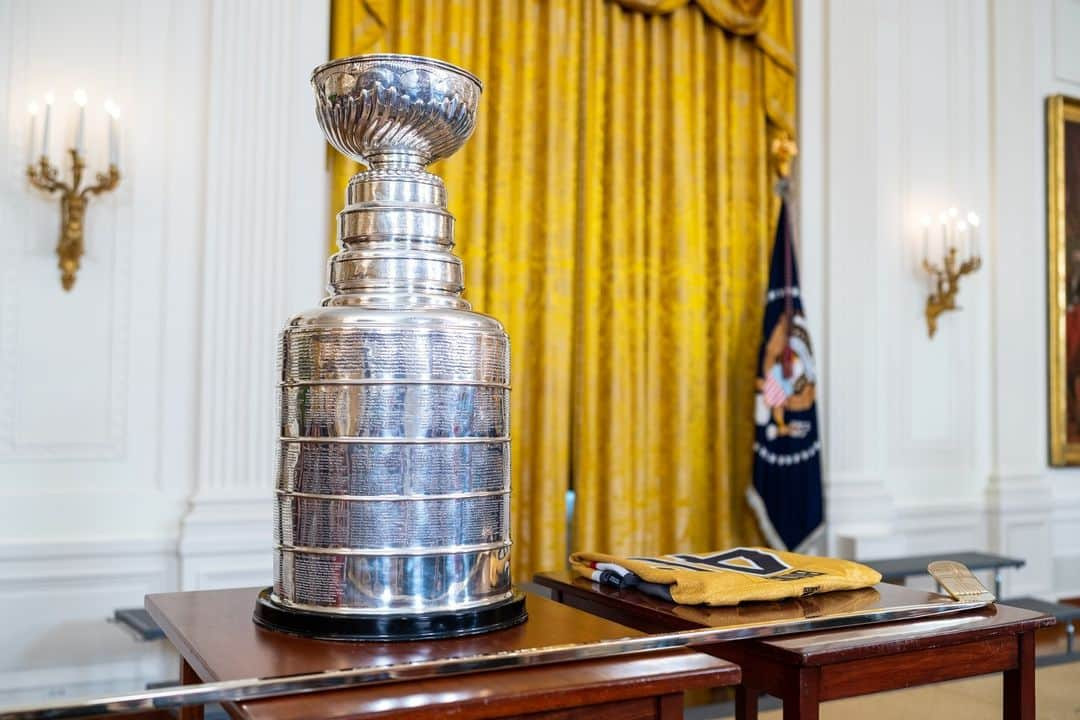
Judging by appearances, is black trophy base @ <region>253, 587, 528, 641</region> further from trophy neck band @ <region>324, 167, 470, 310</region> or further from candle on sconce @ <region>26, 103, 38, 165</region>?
candle on sconce @ <region>26, 103, 38, 165</region>

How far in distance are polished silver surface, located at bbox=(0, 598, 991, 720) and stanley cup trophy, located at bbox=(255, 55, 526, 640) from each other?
0.16 metres

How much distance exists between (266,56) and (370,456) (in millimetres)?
3762

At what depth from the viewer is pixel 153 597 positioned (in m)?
1.84

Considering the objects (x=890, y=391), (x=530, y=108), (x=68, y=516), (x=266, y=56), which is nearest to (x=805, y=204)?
(x=890, y=391)

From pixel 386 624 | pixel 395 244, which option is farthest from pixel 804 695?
pixel 395 244

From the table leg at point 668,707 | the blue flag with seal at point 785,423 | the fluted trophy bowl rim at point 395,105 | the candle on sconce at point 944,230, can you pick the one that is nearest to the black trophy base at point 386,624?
the table leg at point 668,707

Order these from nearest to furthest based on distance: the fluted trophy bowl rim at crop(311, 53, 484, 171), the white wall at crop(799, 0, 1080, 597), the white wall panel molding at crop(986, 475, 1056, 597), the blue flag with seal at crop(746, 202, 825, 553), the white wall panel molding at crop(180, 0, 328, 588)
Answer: the fluted trophy bowl rim at crop(311, 53, 484, 171) → the white wall panel molding at crop(180, 0, 328, 588) → the blue flag with seal at crop(746, 202, 825, 553) → the white wall at crop(799, 0, 1080, 597) → the white wall panel molding at crop(986, 475, 1056, 597)

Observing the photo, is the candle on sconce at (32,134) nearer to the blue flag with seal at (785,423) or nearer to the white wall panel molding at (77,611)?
the white wall panel molding at (77,611)

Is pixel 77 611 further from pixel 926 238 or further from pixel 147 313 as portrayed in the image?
pixel 926 238

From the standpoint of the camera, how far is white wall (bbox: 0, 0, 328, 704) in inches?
169

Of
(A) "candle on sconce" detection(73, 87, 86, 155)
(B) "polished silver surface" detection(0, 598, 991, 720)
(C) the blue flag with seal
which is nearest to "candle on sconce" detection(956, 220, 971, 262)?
(C) the blue flag with seal

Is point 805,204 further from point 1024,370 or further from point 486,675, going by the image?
point 486,675

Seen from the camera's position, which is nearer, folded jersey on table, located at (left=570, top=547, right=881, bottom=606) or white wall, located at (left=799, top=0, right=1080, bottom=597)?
folded jersey on table, located at (left=570, top=547, right=881, bottom=606)

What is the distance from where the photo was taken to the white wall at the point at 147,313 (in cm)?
430
